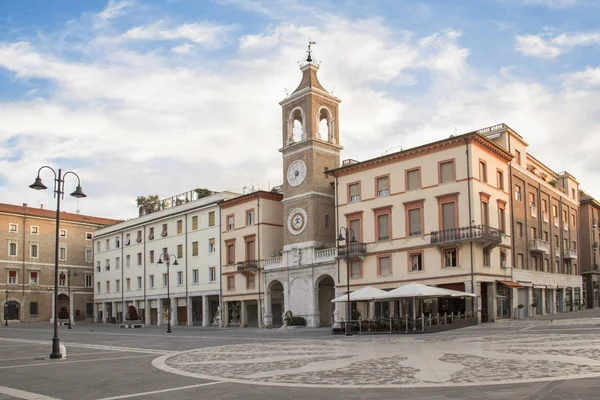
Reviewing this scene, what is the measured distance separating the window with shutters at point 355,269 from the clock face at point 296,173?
29.8 feet

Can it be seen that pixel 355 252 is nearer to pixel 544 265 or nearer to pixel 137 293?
pixel 544 265

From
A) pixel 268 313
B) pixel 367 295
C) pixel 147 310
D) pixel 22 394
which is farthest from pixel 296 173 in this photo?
pixel 22 394

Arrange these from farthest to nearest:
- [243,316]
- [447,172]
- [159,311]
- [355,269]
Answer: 1. [159,311]
2. [243,316]
3. [355,269]
4. [447,172]

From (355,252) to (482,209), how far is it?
10144 mm

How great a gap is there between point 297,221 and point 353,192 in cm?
647

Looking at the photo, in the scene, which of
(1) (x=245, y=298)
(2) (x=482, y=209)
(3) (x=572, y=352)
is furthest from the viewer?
(1) (x=245, y=298)

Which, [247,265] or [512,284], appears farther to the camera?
[247,265]

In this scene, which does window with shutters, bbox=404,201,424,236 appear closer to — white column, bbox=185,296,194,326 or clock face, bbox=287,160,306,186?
clock face, bbox=287,160,306,186

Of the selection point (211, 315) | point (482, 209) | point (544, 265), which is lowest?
point (211, 315)

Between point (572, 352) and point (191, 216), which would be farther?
point (191, 216)

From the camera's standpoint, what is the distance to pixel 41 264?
278 feet

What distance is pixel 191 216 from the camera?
219 ft

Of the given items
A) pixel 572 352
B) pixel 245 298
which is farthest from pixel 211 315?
pixel 572 352

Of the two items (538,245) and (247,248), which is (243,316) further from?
(538,245)
